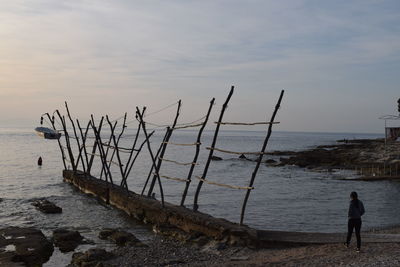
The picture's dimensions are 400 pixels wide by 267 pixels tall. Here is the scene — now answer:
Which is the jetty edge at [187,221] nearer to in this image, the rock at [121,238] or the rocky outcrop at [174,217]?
the rocky outcrop at [174,217]

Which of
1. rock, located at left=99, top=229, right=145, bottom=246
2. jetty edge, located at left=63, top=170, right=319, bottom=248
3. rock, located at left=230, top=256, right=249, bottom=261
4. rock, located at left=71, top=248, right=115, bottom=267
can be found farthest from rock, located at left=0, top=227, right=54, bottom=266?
rock, located at left=230, top=256, right=249, bottom=261

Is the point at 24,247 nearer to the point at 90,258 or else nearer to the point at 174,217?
the point at 90,258

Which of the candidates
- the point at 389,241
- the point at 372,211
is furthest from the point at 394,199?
the point at 389,241

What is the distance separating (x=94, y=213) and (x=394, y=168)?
21.1m

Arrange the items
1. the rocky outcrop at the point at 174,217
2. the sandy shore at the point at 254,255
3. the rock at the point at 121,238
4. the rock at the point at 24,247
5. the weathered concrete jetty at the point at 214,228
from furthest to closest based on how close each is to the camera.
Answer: the rock at the point at 121,238, the rocky outcrop at the point at 174,217, the weathered concrete jetty at the point at 214,228, the rock at the point at 24,247, the sandy shore at the point at 254,255

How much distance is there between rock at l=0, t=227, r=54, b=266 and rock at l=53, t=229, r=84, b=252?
0.29 metres

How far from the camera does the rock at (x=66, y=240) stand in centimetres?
1028

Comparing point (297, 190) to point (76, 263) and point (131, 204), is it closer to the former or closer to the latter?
point (131, 204)

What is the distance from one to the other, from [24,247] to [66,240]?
1.25 m

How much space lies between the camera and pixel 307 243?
8.93 m

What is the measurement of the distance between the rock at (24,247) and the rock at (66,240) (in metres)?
0.29

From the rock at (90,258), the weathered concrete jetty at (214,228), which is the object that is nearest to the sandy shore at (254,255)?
A: the rock at (90,258)

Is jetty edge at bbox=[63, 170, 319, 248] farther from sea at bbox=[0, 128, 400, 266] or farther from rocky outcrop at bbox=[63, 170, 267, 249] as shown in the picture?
sea at bbox=[0, 128, 400, 266]

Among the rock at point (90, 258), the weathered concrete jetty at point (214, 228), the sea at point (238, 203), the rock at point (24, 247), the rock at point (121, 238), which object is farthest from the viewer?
the sea at point (238, 203)
